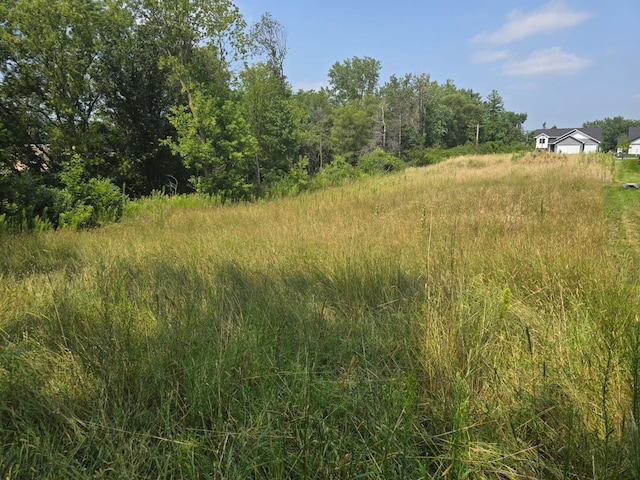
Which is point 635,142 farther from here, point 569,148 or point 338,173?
point 338,173

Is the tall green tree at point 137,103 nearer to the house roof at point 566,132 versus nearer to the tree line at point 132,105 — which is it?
the tree line at point 132,105

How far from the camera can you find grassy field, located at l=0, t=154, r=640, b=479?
140 cm

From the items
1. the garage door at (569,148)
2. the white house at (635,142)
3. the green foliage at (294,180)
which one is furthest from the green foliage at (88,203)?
the white house at (635,142)

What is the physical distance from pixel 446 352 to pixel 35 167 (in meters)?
21.1

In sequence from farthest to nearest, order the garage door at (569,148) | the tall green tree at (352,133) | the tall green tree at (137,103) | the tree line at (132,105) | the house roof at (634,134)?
the house roof at (634,134)
the garage door at (569,148)
the tall green tree at (352,133)
the tall green tree at (137,103)
the tree line at (132,105)

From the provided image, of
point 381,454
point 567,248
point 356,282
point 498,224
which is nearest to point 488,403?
point 381,454

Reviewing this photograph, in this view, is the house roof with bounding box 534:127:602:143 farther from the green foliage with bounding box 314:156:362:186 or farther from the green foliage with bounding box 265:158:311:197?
the green foliage with bounding box 265:158:311:197

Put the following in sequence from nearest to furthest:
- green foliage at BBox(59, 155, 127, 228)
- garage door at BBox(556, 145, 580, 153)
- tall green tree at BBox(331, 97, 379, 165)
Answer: green foliage at BBox(59, 155, 127, 228) → tall green tree at BBox(331, 97, 379, 165) → garage door at BBox(556, 145, 580, 153)

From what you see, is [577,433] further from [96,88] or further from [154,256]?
[96,88]

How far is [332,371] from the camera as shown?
1996mm

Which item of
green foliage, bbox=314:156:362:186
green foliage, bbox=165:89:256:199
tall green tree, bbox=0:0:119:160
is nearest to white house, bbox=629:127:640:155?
green foliage, bbox=314:156:362:186

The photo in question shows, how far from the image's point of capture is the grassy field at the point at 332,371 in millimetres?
1396

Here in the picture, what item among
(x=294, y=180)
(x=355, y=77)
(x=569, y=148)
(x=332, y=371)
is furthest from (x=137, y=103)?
(x=569, y=148)

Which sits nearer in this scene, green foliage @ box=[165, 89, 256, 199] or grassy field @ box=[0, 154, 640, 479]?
grassy field @ box=[0, 154, 640, 479]
